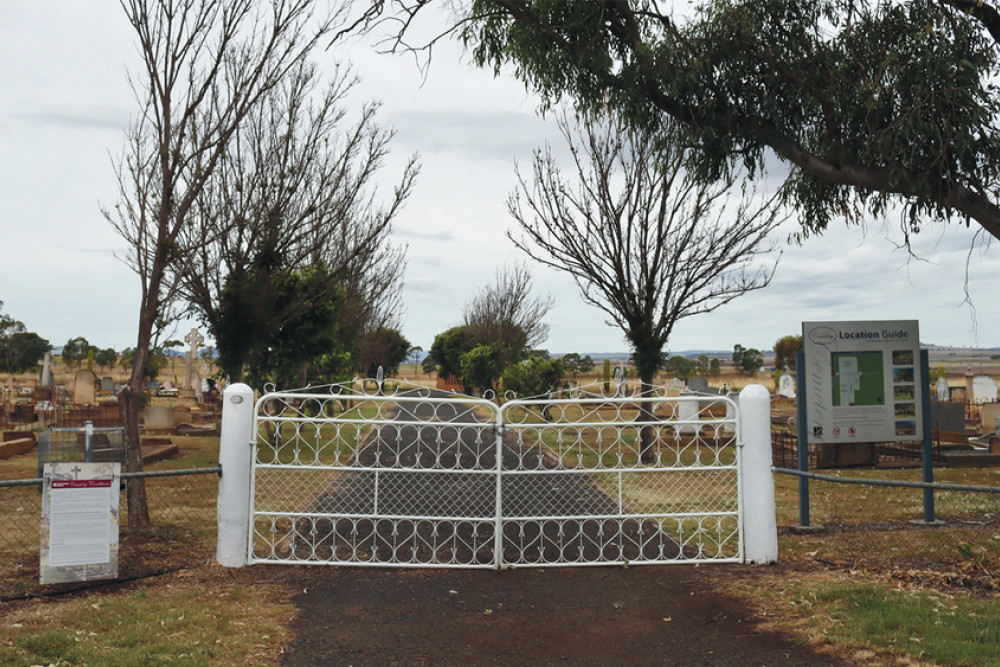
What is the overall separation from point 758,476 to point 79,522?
19.8 feet

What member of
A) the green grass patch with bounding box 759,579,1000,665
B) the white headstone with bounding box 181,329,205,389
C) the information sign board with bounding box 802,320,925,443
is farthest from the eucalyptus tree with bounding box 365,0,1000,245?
the white headstone with bounding box 181,329,205,389

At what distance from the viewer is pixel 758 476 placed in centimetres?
756

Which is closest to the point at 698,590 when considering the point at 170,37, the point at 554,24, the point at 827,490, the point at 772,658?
the point at 772,658

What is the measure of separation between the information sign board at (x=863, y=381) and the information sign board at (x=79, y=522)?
771 cm

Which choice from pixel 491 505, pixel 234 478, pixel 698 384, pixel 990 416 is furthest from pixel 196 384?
pixel 990 416

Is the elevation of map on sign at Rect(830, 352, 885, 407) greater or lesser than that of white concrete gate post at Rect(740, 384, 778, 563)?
greater

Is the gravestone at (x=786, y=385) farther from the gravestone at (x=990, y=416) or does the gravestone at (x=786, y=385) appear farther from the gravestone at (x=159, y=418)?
the gravestone at (x=159, y=418)

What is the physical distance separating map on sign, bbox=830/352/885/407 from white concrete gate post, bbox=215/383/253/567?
694 cm

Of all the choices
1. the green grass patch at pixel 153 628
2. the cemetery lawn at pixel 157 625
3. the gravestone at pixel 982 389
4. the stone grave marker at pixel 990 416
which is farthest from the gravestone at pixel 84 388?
the gravestone at pixel 982 389

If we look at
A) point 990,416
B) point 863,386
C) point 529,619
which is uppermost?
point 863,386

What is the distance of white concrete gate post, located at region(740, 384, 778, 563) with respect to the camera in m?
7.55

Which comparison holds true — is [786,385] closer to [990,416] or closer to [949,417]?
[990,416]

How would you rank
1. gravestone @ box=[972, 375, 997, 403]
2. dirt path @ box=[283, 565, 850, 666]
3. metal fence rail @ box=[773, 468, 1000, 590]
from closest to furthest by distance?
dirt path @ box=[283, 565, 850, 666]
metal fence rail @ box=[773, 468, 1000, 590]
gravestone @ box=[972, 375, 997, 403]

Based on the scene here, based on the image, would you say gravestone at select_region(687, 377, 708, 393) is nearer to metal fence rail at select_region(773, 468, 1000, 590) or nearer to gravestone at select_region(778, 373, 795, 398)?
metal fence rail at select_region(773, 468, 1000, 590)
